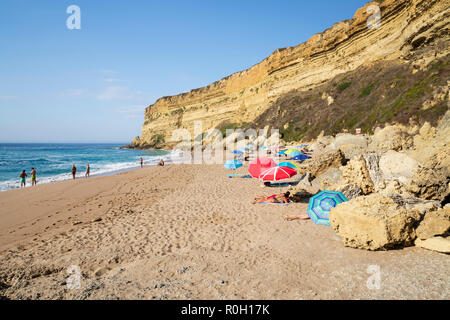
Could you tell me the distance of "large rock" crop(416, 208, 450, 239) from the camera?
4086 millimetres

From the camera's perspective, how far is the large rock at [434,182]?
550cm

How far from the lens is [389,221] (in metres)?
4.33

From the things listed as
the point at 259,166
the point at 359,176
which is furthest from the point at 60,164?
the point at 359,176

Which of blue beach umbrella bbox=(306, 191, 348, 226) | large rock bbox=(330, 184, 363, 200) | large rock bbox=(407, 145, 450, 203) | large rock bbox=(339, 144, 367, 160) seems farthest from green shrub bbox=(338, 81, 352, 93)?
blue beach umbrella bbox=(306, 191, 348, 226)

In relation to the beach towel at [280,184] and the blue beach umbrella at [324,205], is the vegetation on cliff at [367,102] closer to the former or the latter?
the beach towel at [280,184]

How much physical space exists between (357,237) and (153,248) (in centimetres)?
434

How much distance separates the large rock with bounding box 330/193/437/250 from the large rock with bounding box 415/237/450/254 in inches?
7.1

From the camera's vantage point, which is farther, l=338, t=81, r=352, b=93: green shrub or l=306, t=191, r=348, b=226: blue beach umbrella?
l=338, t=81, r=352, b=93: green shrub

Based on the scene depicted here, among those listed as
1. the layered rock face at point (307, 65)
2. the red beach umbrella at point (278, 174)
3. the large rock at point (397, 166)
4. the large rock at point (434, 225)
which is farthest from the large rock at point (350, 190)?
the layered rock face at point (307, 65)

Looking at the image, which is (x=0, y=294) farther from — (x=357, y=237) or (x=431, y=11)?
(x=431, y=11)

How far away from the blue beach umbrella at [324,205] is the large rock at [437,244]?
2.20 meters

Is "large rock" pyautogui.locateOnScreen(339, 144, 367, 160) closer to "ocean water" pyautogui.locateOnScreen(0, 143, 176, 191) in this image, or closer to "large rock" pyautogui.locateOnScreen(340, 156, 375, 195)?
"large rock" pyautogui.locateOnScreen(340, 156, 375, 195)

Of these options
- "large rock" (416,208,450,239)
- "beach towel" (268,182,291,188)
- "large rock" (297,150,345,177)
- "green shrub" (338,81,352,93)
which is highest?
"green shrub" (338,81,352,93)

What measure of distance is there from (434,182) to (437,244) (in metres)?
2.19
